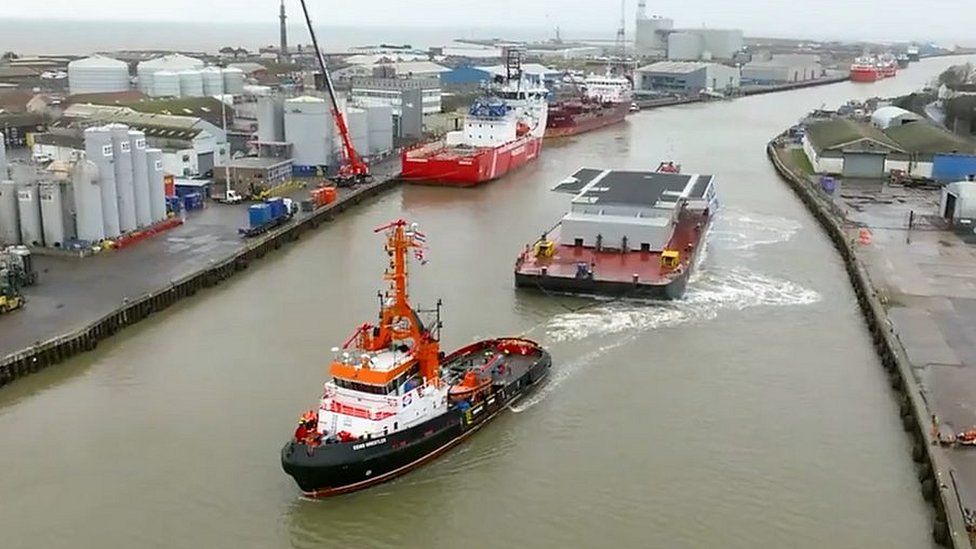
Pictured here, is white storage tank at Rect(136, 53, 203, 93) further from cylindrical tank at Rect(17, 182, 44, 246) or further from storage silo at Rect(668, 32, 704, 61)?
storage silo at Rect(668, 32, 704, 61)

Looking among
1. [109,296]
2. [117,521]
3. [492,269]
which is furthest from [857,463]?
[109,296]

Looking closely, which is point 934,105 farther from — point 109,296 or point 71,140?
point 109,296

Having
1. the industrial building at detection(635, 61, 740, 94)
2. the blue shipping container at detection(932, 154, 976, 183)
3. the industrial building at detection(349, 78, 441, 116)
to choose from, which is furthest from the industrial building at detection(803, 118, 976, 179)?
the industrial building at detection(635, 61, 740, 94)

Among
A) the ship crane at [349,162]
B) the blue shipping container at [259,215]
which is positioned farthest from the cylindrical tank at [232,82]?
the blue shipping container at [259,215]

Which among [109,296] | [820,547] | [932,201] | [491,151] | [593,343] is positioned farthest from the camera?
[491,151]

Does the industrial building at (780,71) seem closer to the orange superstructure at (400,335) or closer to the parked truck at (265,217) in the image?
the parked truck at (265,217)

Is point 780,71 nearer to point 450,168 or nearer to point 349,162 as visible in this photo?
point 450,168

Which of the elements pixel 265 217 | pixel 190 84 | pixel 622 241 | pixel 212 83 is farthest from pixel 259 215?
pixel 190 84
